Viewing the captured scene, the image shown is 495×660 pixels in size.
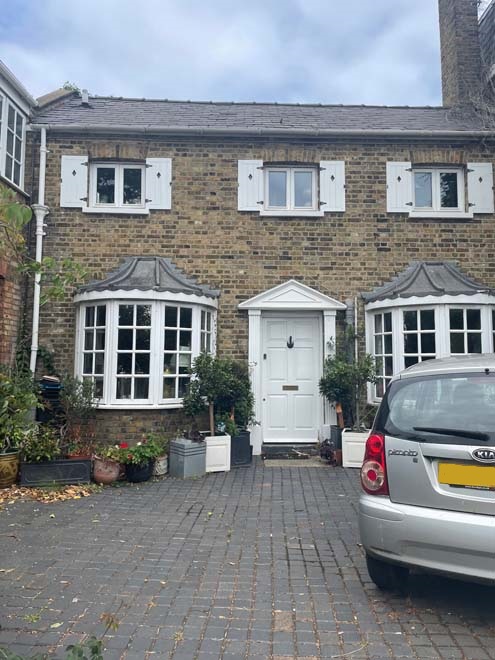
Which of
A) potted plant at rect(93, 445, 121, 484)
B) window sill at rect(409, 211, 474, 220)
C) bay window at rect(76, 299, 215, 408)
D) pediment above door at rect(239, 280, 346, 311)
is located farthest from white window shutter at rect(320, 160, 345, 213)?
potted plant at rect(93, 445, 121, 484)

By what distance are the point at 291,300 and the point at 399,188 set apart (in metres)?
2.99

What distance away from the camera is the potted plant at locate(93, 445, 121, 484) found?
6.79m

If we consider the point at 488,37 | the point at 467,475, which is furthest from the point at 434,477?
the point at 488,37

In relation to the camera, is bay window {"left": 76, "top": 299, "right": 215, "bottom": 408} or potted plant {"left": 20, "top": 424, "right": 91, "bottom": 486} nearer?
potted plant {"left": 20, "top": 424, "right": 91, "bottom": 486}

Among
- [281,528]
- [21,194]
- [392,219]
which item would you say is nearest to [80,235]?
[21,194]

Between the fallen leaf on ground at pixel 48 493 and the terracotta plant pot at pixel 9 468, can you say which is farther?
the terracotta plant pot at pixel 9 468

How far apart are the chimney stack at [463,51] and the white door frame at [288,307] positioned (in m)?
5.81

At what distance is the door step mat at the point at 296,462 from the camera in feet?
26.3

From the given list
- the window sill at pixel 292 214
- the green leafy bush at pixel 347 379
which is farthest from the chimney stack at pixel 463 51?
the green leafy bush at pixel 347 379

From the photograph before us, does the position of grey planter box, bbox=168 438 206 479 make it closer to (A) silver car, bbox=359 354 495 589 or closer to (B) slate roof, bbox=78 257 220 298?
(B) slate roof, bbox=78 257 220 298

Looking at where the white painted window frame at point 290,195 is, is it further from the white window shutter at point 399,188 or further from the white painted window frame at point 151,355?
the white painted window frame at point 151,355

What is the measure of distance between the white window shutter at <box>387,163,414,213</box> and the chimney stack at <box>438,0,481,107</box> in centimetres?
295

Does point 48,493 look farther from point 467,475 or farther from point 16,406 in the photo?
point 467,475

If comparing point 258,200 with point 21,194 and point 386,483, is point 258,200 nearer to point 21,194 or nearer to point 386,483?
point 21,194
